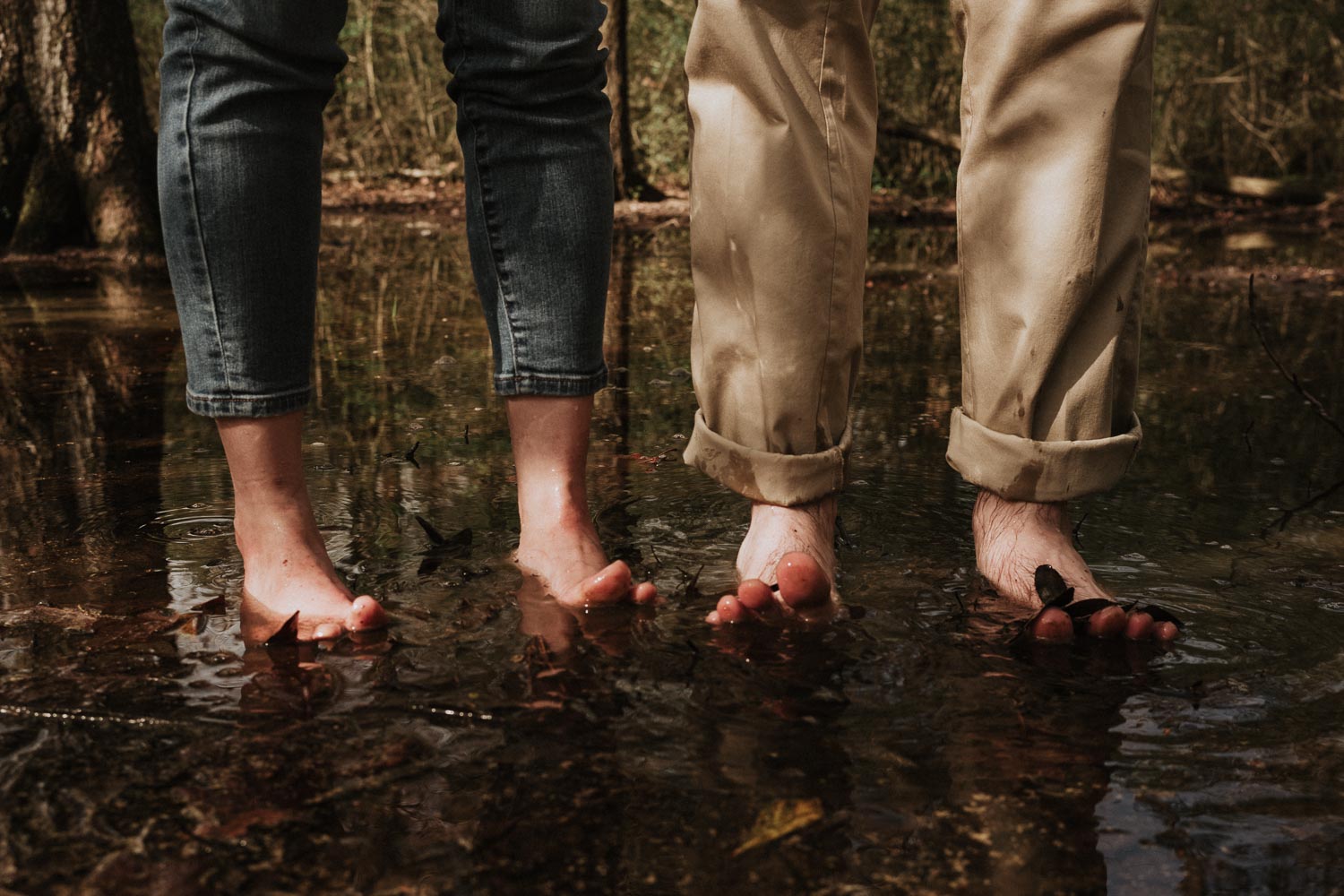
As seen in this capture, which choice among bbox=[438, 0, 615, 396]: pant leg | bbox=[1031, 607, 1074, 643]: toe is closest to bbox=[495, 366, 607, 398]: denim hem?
bbox=[438, 0, 615, 396]: pant leg

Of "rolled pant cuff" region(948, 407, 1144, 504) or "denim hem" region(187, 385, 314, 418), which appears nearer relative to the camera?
"denim hem" region(187, 385, 314, 418)

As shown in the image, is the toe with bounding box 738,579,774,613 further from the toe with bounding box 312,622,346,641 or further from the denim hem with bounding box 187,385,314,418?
the denim hem with bounding box 187,385,314,418

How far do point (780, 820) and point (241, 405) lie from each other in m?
0.89

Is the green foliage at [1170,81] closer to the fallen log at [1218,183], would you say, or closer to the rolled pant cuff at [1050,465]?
the fallen log at [1218,183]

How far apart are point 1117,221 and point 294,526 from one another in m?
1.12

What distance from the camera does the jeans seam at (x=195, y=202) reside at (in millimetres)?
1686

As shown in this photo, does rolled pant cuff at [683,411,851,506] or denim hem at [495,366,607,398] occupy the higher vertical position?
denim hem at [495,366,607,398]

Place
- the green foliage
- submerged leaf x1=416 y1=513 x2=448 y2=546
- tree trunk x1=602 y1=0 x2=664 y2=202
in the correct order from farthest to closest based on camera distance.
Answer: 1. the green foliage
2. tree trunk x1=602 y1=0 x2=664 y2=202
3. submerged leaf x1=416 y1=513 x2=448 y2=546

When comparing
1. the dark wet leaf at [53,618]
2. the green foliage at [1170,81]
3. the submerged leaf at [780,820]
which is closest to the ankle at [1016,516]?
the submerged leaf at [780,820]

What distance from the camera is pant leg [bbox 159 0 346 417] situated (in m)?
1.69

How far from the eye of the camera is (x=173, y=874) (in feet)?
3.62

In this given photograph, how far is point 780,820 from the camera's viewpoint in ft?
3.92

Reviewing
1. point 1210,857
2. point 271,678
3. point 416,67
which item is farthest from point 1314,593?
point 416,67

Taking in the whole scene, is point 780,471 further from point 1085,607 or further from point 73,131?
point 73,131
